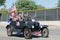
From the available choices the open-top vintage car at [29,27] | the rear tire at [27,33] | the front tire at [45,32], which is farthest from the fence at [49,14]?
the rear tire at [27,33]

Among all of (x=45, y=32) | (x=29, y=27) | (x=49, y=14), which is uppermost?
(x=49, y=14)

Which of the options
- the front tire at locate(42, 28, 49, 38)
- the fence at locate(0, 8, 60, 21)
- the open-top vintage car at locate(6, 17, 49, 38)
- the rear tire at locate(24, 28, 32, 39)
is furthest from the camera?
the fence at locate(0, 8, 60, 21)

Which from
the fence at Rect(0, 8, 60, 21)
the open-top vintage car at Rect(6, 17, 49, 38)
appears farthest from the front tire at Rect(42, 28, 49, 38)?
the fence at Rect(0, 8, 60, 21)

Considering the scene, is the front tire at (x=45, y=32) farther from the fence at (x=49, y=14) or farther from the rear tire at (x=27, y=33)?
the fence at (x=49, y=14)

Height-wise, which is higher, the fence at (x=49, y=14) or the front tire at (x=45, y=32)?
the fence at (x=49, y=14)

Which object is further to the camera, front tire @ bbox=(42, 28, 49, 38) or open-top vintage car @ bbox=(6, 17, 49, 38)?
front tire @ bbox=(42, 28, 49, 38)

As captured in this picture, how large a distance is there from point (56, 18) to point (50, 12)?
2235mm

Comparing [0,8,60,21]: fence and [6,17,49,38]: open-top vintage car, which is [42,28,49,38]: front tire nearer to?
[6,17,49,38]: open-top vintage car

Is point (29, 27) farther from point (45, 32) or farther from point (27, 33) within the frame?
point (45, 32)

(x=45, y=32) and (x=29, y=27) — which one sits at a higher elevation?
(x=29, y=27)

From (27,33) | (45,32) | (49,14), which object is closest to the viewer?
(27,33)

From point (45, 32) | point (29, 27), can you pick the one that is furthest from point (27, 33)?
point (45, 32)

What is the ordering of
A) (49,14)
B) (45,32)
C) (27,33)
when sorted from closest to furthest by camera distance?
(27,33) → (45,32) → (49,14)

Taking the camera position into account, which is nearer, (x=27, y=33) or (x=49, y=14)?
(x=27, y=33)
